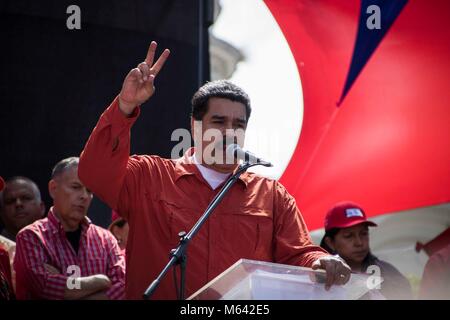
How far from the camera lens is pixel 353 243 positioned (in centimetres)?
546

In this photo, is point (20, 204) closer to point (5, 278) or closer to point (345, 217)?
point (5, 278)

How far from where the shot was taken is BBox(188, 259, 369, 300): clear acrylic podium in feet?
9.12

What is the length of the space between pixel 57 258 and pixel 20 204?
106cm

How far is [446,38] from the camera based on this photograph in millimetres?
6375

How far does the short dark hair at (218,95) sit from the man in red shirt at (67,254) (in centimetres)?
111

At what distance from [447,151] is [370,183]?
58 cm

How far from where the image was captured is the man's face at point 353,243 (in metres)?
5.42

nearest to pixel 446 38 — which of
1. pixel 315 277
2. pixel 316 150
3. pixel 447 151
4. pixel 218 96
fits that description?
pixel 447 151

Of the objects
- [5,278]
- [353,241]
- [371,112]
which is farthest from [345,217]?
[5,278]

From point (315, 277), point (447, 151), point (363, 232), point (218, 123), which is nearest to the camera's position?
point (315, 277)

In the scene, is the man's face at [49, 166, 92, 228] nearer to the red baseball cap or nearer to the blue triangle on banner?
the red baseball cap

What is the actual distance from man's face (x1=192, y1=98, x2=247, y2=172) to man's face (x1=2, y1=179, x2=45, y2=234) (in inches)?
75.5

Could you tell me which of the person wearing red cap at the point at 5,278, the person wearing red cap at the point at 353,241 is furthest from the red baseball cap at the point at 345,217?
the person wearing red cap at the point at 5,278
